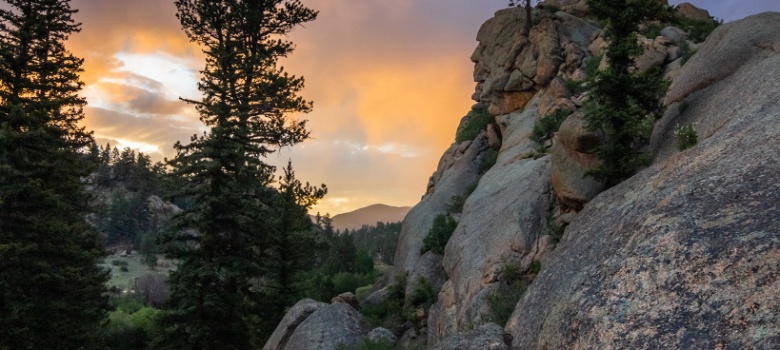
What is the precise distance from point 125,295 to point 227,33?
4596 cm

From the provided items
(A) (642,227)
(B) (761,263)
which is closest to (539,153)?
(A) (642,227)

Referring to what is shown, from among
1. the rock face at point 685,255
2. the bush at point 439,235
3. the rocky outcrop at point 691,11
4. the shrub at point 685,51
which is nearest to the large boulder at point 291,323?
the bush at point 439,235

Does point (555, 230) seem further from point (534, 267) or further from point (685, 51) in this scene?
point (685, 51)

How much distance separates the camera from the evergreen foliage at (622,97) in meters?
12.7

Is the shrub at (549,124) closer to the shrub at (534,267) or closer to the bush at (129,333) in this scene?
the shrub at (534,267)

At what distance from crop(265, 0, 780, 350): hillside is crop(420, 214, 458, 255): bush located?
0.69ft

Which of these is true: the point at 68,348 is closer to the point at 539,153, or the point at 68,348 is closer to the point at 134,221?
the point at 539,153

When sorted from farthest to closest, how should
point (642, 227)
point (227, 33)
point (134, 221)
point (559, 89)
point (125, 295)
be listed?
point (134, 221), point (125, 295), point (227, 33), point (559, 89), point (642, 227)

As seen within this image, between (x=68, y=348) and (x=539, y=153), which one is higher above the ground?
(x=539, y=153)

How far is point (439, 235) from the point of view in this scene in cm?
2298

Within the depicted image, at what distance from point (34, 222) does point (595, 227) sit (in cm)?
2225

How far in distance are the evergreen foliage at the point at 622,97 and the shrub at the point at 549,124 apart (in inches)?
292

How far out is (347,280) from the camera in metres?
41.0

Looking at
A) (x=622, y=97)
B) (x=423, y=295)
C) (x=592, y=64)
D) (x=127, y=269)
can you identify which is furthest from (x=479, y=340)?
(x=127, y=269)
